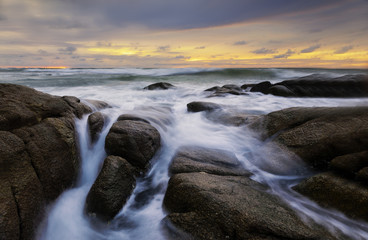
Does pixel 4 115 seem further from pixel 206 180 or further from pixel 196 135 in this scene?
pixel 196 135

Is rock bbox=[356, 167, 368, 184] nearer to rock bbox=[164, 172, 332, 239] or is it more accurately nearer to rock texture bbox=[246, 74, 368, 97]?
rock bbox=[164, 172, 332, 239]

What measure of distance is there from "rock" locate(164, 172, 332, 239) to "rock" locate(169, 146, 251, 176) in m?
0.53

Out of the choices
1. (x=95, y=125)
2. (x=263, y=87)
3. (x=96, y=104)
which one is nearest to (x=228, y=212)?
(x=95, y=125)

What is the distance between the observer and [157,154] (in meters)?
4.15

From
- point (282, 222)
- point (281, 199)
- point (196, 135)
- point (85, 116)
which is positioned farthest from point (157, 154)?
point (282, 222)

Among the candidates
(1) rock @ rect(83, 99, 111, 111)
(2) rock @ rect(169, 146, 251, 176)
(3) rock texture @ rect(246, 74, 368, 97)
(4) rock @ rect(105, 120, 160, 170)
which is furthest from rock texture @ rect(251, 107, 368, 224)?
(3) rock texture @ rect(246, 74, 368, 97)

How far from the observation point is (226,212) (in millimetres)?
2270

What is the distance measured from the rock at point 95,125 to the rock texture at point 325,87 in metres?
8.10

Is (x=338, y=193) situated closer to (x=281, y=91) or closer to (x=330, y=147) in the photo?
(x=330, y=147)

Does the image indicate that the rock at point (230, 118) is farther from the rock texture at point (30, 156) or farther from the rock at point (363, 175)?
the rock texture at point (30, 156)

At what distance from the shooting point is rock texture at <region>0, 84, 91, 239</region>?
7.20ft

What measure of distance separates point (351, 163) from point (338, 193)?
0.51 metres

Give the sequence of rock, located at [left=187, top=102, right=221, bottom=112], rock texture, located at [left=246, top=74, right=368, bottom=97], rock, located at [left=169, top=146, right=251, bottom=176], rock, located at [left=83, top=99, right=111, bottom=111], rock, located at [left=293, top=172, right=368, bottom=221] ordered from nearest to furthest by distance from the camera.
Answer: rock, located at [left=293, top=172, right=368, bottom=221], rock, located at [left=169, top=146, right=251, bottom=176], rock, located at [left=83, top=99, right=111, bottom=111], rock, located at [left=187, top=102, right=221, bottom=112], rock texture, located at [left=246, top=74, right=368, bottom=97]

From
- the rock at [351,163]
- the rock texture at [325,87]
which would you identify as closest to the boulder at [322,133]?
the rock at [351,163]
